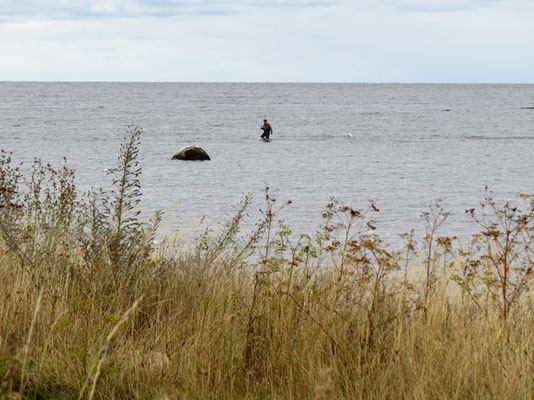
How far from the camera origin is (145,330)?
516 cm

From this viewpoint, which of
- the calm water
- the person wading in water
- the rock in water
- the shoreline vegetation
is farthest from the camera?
the person wading in water

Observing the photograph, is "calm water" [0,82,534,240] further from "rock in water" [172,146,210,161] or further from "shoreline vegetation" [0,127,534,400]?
"shoreline vegetation" [0,127,534,400]

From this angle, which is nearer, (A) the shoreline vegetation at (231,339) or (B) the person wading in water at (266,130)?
(A) the shoreline vegetation at (231,339)

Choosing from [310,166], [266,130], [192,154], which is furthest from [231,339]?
[266,130]

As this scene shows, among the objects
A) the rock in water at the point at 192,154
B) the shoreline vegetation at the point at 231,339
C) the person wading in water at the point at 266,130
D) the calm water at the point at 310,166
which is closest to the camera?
the shoreline vegetation at the point at 231,339

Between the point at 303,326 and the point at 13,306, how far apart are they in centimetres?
234

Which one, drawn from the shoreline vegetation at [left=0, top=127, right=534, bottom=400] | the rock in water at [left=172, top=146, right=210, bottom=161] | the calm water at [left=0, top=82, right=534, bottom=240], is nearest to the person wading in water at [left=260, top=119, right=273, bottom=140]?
the calm water at [left=0, top=82, right=534, bottom=240]

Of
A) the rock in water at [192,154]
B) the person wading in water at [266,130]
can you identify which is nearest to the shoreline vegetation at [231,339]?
the rock in water at [192,154]

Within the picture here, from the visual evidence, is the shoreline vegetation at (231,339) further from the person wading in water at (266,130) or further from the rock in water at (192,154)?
the person wading in water at (266,130)

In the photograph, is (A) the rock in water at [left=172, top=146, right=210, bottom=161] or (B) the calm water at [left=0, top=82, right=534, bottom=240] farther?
(A) the rock in water at [left=172, top=146, right=210, bottom=161]

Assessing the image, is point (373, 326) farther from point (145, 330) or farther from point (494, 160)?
point (494, 160)

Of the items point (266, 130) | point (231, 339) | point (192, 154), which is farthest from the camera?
point (266, 130)

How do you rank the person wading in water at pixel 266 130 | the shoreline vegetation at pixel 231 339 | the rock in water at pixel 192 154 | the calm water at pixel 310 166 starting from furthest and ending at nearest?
the person wading in water at pixel 266 130 < the rock in water at pixel 192 154 < the calm water at pixel 310 166 < the shoreline vegetation at pixel 231 339

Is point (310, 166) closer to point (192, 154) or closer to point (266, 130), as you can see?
point (192, 154)
